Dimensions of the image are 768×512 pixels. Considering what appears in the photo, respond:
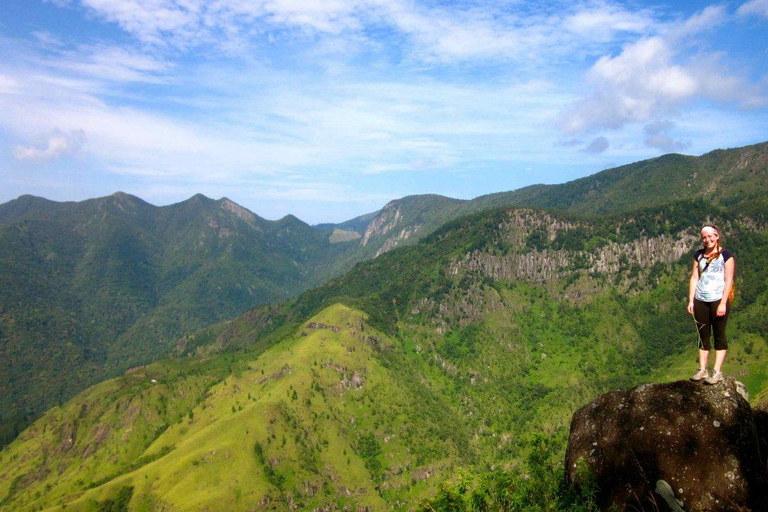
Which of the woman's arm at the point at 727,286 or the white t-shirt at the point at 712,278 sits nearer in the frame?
the woman's arm at the point at 727,286

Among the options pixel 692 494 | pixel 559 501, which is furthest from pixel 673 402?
pixel 559 501

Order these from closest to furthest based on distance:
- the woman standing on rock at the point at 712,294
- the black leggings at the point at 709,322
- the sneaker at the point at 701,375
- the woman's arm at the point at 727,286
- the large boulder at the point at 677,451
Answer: the large boulder at the point at 677,451, the woman's arm at the point at 727,286, the woman standing on rock at the point at 712,294, the black leggings at the point at 709,322, the sneaker at the point at 701,375

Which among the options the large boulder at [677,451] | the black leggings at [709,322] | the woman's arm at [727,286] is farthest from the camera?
the black leggings at [709,322]

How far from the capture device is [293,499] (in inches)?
7598

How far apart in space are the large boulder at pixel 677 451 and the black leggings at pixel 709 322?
6.44 ft

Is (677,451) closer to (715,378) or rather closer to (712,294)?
(715,378)

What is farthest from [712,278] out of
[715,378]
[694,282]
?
[715,378]

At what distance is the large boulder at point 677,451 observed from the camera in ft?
64.1

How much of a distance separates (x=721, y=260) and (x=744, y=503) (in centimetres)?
1024

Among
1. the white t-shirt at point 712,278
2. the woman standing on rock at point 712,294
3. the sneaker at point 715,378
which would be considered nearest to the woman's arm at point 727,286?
the woman standing on rock at point 712,294

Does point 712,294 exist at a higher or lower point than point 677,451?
higher

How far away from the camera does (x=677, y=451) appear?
2091 cm

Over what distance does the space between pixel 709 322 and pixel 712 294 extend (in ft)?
4.83

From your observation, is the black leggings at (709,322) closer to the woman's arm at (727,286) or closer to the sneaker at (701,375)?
the woman's arm at (727,286)
